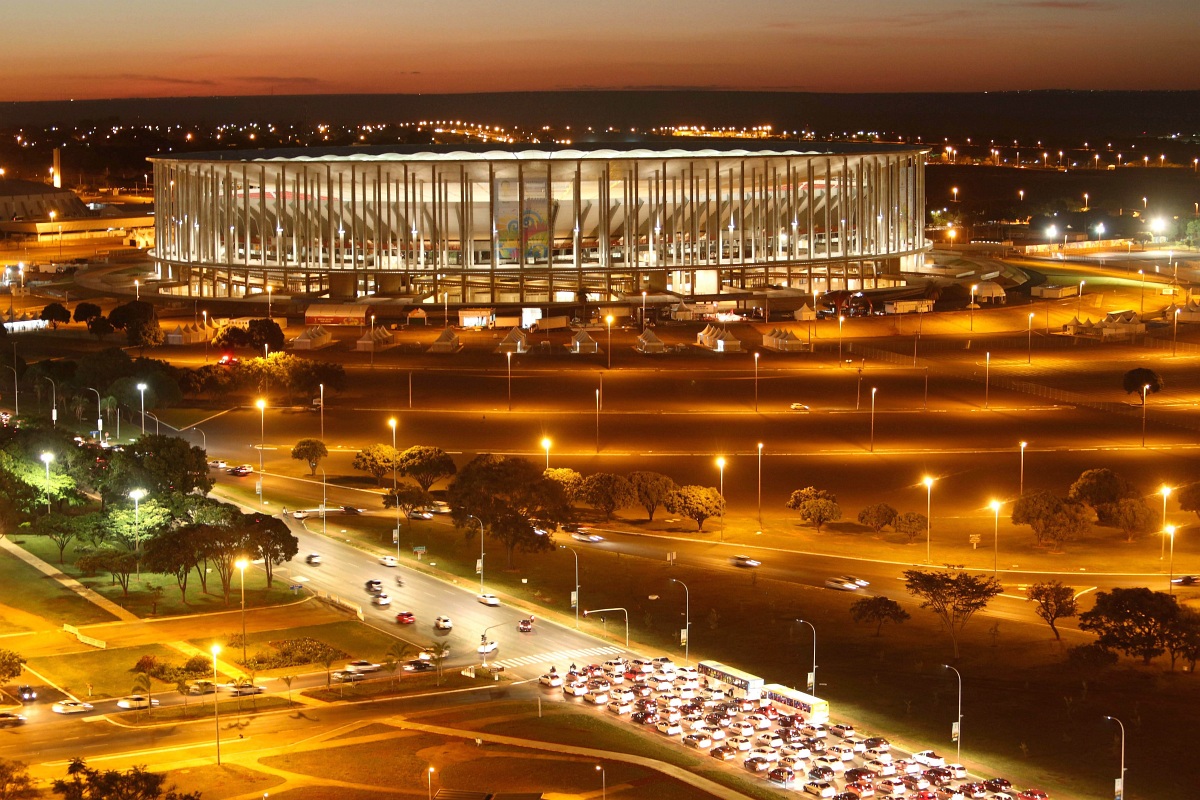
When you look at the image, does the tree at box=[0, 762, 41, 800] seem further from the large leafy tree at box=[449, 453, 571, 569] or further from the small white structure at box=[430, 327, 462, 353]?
the small white structure at box=[430, 327, 462, 353]

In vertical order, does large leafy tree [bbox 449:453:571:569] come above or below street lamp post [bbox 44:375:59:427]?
below

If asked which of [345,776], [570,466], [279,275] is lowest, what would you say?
[345,776]

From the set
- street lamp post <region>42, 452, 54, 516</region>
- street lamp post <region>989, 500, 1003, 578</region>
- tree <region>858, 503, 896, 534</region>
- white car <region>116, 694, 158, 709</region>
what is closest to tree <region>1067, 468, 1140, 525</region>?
street lamp post <region>989, 500, 1003, 578</region>

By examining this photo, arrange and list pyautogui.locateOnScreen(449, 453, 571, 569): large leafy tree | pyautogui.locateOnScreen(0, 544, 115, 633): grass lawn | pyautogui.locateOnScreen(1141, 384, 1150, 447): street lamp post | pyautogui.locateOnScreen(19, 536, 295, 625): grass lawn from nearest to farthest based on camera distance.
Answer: pyautogui.locateOnScreen(0, 544, 115, 633): grass lawn
pyautogui.locateOnScreen(19, 536, 295, 625): grass lawn
pyautogui.locateOnScreen(449, 453, 571, 569): large leafy tree
pyautogui.locateOnScreen(1141, 384, 1150, 447): street lamp post

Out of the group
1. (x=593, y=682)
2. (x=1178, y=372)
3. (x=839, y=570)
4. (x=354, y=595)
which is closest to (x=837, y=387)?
(x=1178, y=372)

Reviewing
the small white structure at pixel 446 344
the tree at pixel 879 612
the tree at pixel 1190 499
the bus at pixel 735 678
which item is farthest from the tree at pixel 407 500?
the small white structure at pixel 446 344

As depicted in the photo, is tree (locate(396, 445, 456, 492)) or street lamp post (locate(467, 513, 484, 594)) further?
tree (locate(396, 445, 456, 492))

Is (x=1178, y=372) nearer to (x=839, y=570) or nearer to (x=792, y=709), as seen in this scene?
(x=839, y=570)
